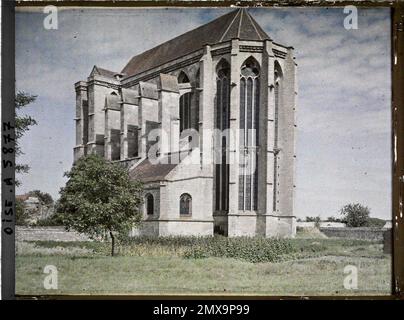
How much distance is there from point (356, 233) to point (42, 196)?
4246 millimetres

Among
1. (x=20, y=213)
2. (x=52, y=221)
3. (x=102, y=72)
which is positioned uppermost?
(x=102, y=72)

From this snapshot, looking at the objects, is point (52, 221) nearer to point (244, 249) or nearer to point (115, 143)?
point (115, 143)

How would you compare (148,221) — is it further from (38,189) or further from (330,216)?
(330,216)

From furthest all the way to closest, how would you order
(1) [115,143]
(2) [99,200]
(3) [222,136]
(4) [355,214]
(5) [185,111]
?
(5) [185,111] → (1) [115,143] → (3) [222,136] → (2) [99,200] → (4) [355,214]

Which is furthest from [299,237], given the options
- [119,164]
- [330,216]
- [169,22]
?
[169,22]

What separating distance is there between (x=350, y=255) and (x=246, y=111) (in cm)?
257

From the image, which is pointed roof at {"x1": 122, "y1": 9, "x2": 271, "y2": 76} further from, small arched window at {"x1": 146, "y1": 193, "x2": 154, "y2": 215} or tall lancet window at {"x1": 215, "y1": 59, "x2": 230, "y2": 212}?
small arched window at {"x1": 146, "y1": 193, "x2": 154, "y2": 215}

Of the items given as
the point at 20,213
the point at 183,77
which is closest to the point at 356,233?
the point at 183,77

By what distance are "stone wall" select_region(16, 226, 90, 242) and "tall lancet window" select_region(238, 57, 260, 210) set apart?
94.2 inches

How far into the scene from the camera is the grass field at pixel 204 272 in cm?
605

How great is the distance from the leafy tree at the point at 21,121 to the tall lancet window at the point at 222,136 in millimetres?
2550

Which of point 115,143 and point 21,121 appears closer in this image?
point 21,121

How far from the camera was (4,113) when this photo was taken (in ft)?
19.9

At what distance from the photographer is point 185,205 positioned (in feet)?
21.7
